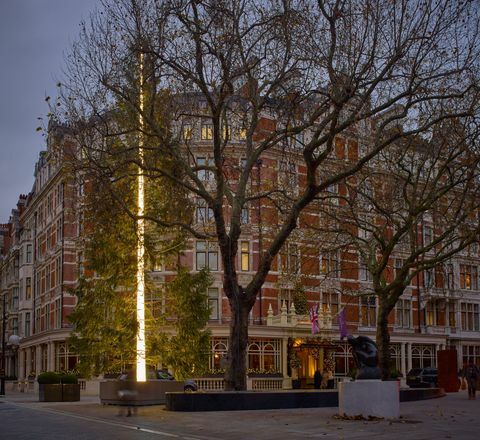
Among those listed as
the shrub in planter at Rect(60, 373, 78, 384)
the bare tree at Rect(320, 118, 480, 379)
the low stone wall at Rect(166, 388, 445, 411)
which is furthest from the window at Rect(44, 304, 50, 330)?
the low stone wall at Rect(166, 388, 445, 411)

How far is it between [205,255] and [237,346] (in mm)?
26693

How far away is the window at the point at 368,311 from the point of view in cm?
5753

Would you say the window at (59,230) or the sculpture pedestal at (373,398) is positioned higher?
the window at (59,230)

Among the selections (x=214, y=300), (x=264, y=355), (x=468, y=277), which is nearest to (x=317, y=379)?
(x=264, y=355)

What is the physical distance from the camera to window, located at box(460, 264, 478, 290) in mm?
64250

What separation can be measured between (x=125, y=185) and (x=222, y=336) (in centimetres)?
2114

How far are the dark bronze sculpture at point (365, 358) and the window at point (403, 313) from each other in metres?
41.2

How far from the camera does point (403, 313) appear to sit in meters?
60.6

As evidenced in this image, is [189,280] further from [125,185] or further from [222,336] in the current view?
[222,336]

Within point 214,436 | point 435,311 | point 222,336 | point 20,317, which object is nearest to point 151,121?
point 214,436

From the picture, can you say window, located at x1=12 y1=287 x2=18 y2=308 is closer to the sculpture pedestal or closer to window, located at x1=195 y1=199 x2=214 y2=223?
window, located at x1=195 y1=199 x2=214 y2=223

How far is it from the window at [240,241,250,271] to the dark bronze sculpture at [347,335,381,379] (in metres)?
32.1

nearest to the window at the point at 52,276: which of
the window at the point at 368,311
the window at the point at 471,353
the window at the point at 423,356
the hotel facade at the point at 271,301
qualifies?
the hotel facade at the point at 271,301

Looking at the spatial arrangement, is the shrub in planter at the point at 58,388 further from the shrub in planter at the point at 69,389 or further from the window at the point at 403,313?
the window at the point at 403,313
